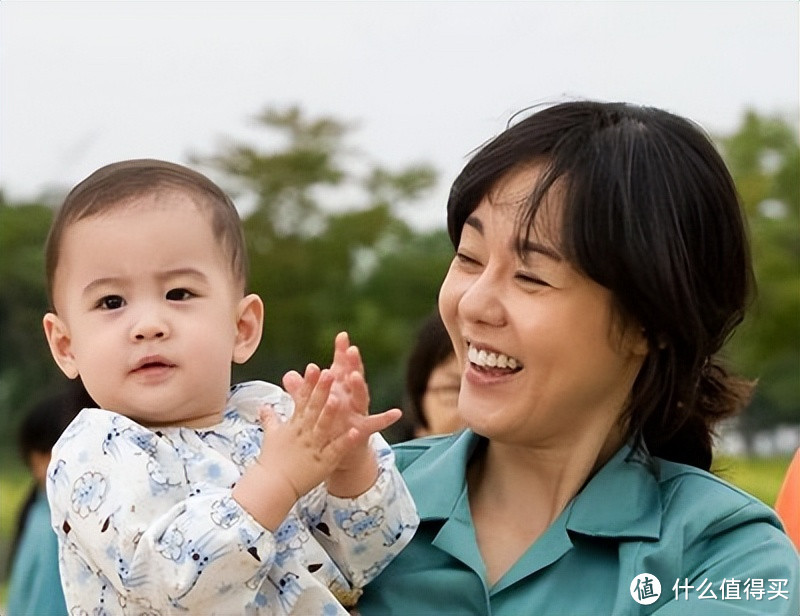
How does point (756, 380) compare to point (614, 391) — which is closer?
point (614, 391)

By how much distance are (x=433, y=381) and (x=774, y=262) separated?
5.13 metres

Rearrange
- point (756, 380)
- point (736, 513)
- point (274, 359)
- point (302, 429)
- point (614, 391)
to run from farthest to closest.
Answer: point (274, 359) < point (756, 380) < point (614, 391) < point (736, 513) < point (302, 429)

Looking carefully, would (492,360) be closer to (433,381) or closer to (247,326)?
(247,326)

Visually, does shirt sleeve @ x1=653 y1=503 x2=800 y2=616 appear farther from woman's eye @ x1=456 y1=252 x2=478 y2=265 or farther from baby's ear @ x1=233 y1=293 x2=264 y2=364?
baby's ear @ x1=233 y1=293 x2=264 y2=364

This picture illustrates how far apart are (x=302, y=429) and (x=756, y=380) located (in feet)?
3.03

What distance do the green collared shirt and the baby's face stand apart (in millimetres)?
399

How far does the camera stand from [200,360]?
1.78 metres

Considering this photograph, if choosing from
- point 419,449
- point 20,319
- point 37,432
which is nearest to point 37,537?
point 37,432

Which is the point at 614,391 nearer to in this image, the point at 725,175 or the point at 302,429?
the point at 725,175

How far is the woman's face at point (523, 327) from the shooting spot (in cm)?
185

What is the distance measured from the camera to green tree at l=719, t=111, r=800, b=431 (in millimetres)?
8500

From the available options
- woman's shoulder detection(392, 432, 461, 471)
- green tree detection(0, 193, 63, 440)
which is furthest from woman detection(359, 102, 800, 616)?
green tree detection(0, 193, 63, 440)

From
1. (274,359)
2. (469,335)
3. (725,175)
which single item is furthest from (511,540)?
(274,359)

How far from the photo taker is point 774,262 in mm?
8547
